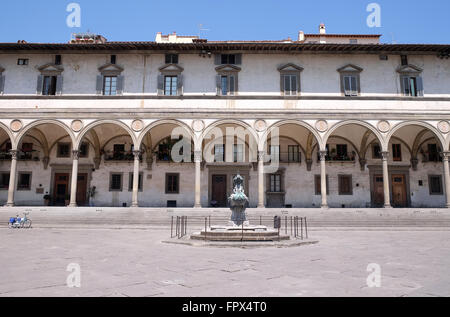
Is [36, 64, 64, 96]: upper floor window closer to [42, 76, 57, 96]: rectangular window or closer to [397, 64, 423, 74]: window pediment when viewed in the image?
[42, 76, 57, 96]: rectangular window

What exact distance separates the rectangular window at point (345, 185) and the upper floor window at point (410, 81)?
21.8 ft

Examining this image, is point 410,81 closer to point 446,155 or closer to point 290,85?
point 446,155

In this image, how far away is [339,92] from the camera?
71.4 feet

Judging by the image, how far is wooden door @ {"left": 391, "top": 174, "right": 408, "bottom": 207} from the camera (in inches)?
949

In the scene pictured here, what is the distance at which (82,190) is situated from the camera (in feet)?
78.8

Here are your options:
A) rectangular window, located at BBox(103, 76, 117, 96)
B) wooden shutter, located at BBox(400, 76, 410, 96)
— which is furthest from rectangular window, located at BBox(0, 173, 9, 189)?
wooden shutter, located at BBox(400, 76, 410, 96)

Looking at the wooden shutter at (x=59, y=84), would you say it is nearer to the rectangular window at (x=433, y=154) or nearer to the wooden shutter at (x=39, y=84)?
the wooden shutter at (x=39, y=84)

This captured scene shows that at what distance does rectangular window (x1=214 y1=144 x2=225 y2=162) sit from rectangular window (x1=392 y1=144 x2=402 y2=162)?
1214cm

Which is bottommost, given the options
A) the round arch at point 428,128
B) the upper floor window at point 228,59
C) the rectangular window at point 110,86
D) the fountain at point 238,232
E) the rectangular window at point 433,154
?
the fountain at point 238,232

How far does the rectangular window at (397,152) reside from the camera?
79.7 ft

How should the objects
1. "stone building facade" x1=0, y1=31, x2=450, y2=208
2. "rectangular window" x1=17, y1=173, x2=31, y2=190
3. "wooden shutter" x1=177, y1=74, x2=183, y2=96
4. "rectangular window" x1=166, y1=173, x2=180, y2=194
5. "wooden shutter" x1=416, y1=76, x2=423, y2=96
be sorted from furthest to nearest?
"rectangular window" x1=166, y1=173, x2=180, y2=194 < "rectangular window" x1=17, y1=173, x2=31, y2=190 < "wooden shutter" x1=177, y1=74, x2=183, y2=96 < "wooden shutter" x1=416, y1=76, x2=423, y2=96 < "stone building facade" x1=0, y1=31, x2=450, y2=208

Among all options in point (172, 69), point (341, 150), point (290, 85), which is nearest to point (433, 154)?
point (341, 150)

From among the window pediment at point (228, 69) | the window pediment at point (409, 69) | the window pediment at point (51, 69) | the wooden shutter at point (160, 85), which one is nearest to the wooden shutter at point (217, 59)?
the window pediment at point (228, 69)

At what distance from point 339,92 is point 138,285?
65.1 ft
